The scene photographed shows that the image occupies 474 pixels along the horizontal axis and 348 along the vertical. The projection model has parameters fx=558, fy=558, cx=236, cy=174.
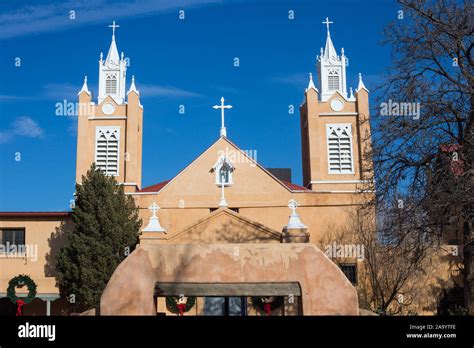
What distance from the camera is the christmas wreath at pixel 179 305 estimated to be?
24.8 m

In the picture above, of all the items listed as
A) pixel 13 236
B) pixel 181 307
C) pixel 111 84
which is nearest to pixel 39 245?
pixel 13 236

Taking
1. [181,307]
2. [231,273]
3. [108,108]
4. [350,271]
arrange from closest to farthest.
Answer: [231,273]
[181,307]
[350,271]
[108,108]

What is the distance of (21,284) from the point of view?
90.1ft

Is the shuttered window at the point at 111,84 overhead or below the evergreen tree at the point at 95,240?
overhead

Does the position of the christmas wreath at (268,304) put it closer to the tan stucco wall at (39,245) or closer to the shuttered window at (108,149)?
the tan stucco wall at (39,245)

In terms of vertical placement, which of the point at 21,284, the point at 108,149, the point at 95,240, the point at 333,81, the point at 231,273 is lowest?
the point at 21,284

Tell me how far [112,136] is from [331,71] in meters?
15.6

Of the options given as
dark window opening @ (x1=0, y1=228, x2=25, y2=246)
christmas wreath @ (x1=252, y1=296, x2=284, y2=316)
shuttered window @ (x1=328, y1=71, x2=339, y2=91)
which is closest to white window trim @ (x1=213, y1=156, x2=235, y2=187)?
christmas wreath @ (x1=252, y1=296, x2=284, y2=316)

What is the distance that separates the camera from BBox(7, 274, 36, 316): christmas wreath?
26.8 meters

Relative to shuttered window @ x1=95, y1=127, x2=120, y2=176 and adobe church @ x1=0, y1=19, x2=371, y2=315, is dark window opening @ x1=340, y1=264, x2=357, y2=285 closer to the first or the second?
adobe church @ x1=0, y1=19, x2=371, y2=315

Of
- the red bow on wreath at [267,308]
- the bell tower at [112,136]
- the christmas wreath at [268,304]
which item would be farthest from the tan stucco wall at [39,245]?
the red bow on wreath at [267,308]

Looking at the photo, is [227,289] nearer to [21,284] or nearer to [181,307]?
[181,307]

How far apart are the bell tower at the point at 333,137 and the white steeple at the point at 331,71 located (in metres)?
0.42
